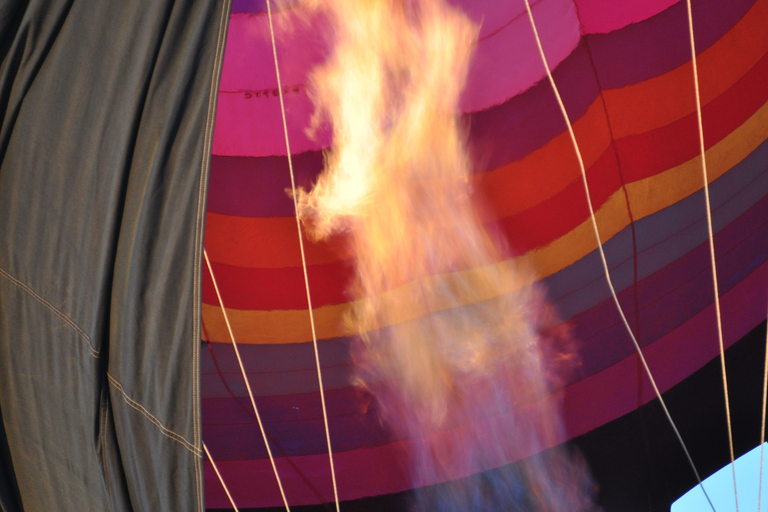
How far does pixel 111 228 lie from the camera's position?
1.21 metres

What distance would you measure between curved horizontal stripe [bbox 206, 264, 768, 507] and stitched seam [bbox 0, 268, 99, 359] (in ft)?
1.57

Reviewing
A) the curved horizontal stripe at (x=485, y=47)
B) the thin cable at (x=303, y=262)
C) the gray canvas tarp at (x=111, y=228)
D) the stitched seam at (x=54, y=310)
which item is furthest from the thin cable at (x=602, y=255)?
the stitched seam at (x=54, y=310)

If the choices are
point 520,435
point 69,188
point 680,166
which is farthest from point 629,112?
point 69,188

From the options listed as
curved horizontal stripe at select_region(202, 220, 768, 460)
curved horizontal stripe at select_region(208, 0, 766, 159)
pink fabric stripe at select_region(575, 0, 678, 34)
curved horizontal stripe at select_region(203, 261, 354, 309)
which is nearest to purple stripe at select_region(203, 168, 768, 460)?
curved horizontal stripe at select_region(202, 220, 768, 460)

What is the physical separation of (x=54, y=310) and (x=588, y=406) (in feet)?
4.20

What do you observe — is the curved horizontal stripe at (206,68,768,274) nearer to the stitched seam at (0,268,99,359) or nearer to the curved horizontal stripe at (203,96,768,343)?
the curved horizontal stripe at (203,96,768,343)

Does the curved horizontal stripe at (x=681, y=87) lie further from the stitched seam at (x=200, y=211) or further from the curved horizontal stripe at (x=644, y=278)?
the stitched seam at (x=200, y=211)

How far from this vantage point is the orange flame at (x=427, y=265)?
1292mm

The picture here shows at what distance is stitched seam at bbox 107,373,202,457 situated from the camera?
1229 millimetres

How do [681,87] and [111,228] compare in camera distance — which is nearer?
[111,228]

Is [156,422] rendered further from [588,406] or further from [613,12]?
[613,12]

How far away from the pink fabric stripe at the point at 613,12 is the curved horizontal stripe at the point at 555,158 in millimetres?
142

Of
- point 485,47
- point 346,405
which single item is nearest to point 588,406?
Answer: point 346,405

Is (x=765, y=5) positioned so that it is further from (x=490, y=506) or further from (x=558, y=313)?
(x=490, y=506)
